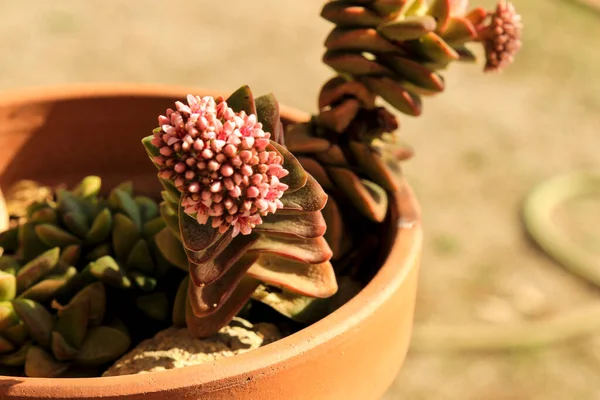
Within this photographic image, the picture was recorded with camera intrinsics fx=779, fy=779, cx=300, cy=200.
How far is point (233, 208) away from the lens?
529 mm

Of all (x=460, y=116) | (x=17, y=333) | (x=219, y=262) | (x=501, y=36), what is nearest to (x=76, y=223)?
(x=17, y=333)

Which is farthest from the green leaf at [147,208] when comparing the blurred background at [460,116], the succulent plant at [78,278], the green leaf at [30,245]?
the blurred background at [460,116]

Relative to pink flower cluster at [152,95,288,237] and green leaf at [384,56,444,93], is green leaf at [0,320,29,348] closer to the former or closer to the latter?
pink flower cluster at [152,95,288,237]

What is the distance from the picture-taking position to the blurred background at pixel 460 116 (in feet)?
4.63

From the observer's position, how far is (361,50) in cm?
74

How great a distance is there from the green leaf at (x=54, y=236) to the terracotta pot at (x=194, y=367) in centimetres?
16

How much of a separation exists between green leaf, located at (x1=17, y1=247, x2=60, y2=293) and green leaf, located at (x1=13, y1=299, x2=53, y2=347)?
0.10 feet

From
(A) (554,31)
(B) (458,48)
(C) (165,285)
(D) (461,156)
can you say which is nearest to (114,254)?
(C) (165,285)

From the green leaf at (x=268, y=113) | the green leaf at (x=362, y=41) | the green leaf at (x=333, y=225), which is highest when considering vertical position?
the green leaf at (x=362, y=41)

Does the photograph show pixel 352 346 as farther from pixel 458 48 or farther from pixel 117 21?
pixel 117 21

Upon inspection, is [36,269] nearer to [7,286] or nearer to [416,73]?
[7,286]

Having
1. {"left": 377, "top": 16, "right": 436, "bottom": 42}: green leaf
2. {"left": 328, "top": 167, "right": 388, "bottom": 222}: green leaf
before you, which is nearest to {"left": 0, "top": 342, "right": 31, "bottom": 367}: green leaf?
{"left": 328, "top": 167, "right": 388, "bottom": 222}: green leaf

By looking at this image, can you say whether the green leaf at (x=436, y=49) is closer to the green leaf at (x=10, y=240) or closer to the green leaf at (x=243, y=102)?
the green leaf at (x=243, y=102)

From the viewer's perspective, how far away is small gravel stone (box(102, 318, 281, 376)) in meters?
0.65
